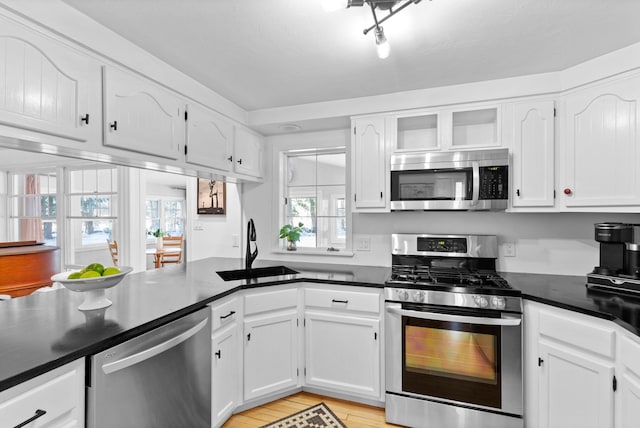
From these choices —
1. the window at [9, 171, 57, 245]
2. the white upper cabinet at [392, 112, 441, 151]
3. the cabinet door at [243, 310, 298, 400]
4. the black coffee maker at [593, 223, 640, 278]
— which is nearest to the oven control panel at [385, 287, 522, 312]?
the black coffee maker at [593, 223, 640, 278]

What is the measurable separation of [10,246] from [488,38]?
14.6ft

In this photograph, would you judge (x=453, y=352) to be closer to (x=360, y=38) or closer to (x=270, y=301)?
(x=270, y=301)

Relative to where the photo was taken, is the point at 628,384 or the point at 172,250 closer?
the point at 628,384

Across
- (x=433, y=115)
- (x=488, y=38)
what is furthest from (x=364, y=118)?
(x=488, y=38)

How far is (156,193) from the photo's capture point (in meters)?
8.42

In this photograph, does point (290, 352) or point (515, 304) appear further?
point (290, 352)

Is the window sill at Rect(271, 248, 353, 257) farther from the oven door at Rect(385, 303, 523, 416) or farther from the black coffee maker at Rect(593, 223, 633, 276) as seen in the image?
the black coffee maker at Rect(593, 223, 633, 276)

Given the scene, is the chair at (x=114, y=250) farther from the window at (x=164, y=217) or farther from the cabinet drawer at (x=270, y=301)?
the window at (x=164, y=217)

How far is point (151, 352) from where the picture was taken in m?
1.36

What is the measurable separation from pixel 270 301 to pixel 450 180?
5.09 feet

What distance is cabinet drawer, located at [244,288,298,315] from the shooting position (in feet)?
6.99

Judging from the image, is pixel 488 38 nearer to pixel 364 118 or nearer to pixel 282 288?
pixel 364 118

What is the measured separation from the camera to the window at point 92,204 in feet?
12.8

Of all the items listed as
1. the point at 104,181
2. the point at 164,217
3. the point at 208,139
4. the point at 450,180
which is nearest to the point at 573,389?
the point at 450,180
